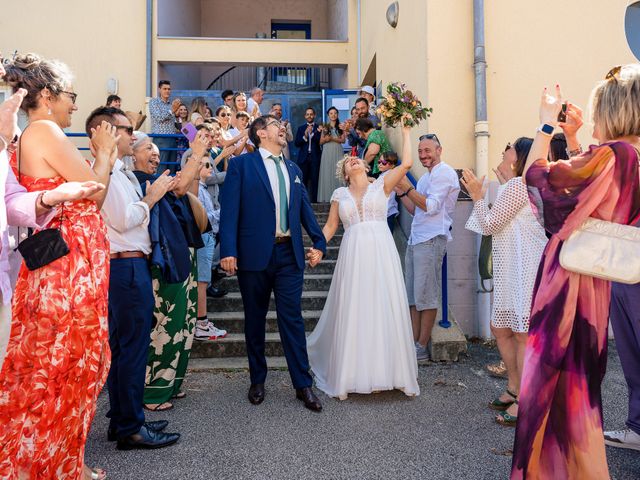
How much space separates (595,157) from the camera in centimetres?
234

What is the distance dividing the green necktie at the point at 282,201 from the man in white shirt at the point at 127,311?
1202mm

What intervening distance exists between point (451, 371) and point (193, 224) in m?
2.72

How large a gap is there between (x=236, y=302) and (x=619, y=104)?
448cm

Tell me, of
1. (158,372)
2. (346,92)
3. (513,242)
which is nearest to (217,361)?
(158,372)

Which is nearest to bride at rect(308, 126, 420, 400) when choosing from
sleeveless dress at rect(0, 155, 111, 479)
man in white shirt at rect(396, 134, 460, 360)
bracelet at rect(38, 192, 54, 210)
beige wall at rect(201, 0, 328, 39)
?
man in white shirt at rect(396, 134, 460, 360)

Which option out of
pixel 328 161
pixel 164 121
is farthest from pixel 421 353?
pixel 164 121

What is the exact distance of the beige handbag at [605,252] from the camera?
7.55 ft

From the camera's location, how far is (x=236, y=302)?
237 inches

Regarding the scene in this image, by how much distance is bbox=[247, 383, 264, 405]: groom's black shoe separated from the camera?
4169 mm

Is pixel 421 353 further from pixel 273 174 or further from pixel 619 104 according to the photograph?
pixel 619 104

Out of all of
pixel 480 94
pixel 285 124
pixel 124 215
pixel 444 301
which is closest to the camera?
pixel 124 215

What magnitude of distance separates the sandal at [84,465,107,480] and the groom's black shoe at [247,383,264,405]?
1.38 meters

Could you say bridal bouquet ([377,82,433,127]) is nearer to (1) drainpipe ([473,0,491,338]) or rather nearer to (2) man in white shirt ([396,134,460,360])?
(2) man in white shirt ([396,134,460,360])

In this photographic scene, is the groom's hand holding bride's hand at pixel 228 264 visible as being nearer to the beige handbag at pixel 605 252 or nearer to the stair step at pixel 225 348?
the stair step at pixel 225 348
